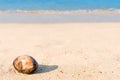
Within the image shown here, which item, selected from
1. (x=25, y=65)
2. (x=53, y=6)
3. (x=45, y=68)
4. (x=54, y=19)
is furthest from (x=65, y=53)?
(x=53, y=6)

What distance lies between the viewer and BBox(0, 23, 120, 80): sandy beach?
5.16m

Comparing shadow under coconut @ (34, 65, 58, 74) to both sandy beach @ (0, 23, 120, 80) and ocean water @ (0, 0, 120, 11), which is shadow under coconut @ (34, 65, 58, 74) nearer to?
sandy beach @ (0, 23, 120, 80)

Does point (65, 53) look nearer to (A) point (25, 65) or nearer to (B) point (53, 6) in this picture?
(A) point (25, 65)

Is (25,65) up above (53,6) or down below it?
below

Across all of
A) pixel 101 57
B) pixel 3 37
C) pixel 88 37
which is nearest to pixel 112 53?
pixel 101 57

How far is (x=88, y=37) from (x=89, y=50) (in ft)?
4.95

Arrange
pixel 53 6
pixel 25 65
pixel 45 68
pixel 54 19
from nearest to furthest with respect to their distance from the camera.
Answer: pixel 25 65 < pixel 45 68 < pixel 54 19 < pixel 53 6

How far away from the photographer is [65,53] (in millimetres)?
6395

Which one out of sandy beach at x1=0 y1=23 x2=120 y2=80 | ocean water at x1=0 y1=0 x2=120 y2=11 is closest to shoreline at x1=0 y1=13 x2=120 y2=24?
sandy beach at x1=0 y1=23 x2=120 y2=80

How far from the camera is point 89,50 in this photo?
6.69 m

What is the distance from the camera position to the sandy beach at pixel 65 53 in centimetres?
516

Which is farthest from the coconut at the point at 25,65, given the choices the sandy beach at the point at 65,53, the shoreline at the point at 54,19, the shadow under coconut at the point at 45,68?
the shoreline at the point at 54,19

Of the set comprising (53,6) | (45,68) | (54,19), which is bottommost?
(45,68)

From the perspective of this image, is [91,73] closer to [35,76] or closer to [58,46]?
[35,76]
